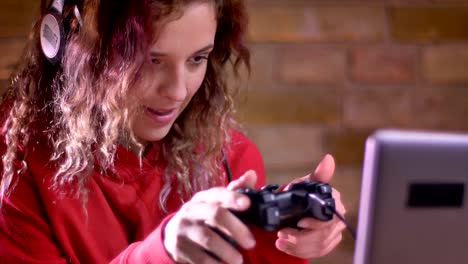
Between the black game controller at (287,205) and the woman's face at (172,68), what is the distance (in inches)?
11.4

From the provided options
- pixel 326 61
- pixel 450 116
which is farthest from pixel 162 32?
pixel 450 116

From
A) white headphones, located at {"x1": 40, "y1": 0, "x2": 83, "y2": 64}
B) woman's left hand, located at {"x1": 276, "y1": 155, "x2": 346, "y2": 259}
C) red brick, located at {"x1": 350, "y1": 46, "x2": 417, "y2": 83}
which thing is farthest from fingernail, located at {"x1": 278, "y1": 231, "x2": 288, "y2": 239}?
red brick, located at {"x1": 350, "y1": 46, "x2": 417, "y2": 83}

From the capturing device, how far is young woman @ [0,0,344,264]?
1.04m

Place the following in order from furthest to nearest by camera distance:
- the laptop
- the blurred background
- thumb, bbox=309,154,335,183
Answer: the blurred background, thumb, bbox=309,154,335,183, the laptop

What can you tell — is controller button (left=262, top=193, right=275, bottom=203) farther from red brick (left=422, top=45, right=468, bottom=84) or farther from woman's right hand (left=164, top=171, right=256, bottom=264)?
red brick (left=422, top=45, right=468, bottom=84)

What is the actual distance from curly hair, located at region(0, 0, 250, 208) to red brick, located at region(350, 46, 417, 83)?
0.50 metres

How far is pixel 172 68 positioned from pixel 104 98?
0.37 ft

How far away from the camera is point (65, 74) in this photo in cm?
111

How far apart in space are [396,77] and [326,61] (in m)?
0.17

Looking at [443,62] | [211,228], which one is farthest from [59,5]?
[443,62]

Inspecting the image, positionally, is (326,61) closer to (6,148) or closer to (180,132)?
(180,132)

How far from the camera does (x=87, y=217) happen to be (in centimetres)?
112

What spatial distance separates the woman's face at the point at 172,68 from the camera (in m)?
1.04

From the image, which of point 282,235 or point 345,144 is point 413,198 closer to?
point 282,235
